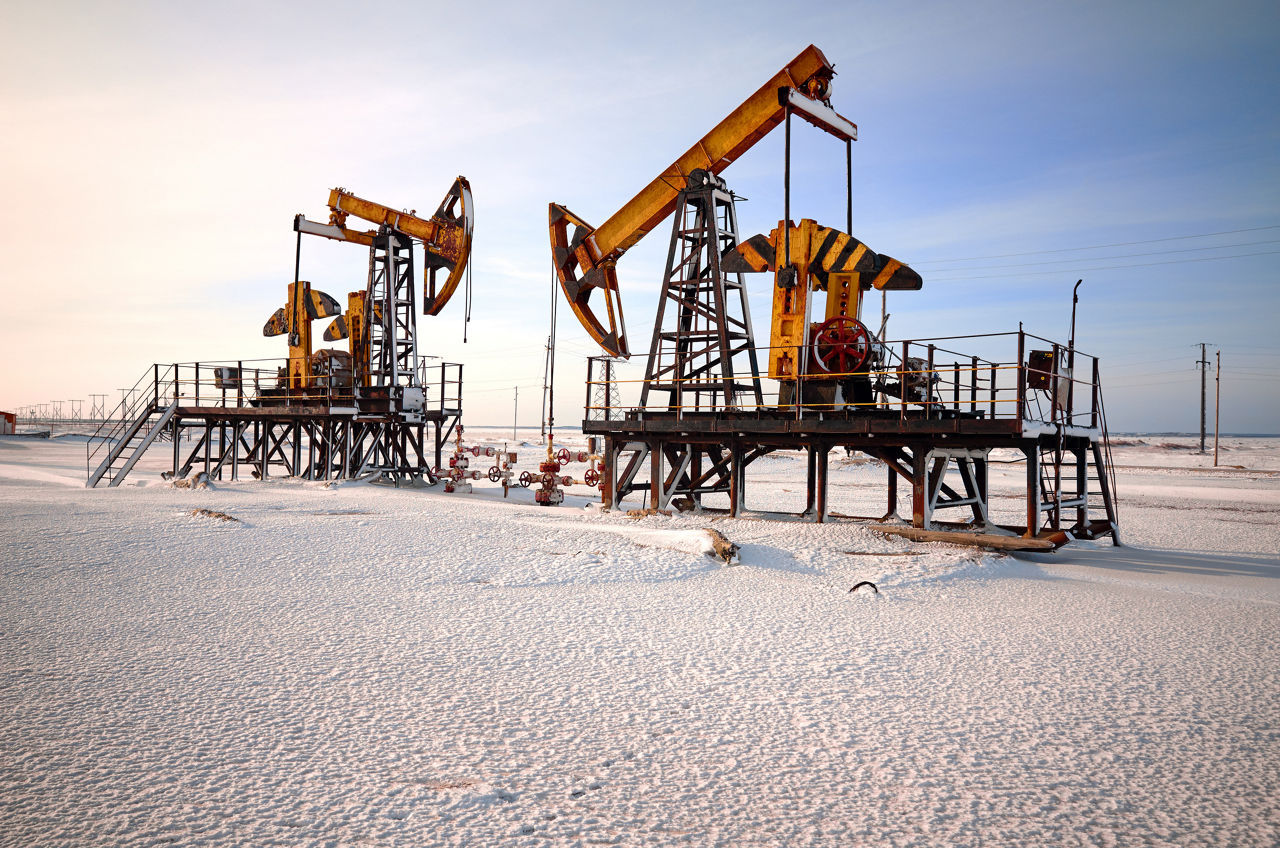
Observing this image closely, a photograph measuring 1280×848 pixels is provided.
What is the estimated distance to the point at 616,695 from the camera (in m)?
5.05

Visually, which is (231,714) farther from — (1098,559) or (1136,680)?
(1098,559)

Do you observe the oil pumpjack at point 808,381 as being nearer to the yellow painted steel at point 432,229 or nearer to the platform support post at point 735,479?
the platform support post at point 735,479

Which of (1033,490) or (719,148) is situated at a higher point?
(719,148)

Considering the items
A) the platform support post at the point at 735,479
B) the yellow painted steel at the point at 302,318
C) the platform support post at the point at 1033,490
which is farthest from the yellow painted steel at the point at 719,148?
the yellow painted steel at the point at 302,318

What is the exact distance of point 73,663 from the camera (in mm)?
5328

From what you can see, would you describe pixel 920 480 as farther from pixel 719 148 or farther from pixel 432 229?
pixel 432 229

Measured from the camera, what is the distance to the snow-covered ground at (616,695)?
354cm

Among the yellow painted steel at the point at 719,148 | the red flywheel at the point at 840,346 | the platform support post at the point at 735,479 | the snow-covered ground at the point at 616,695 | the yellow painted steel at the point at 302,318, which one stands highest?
the yellow painted steel at the point at 719,148

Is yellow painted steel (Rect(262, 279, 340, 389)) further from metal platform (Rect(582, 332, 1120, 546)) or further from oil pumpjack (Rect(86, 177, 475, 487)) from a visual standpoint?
metal platform (Rect(582, 332, 1120, 546))

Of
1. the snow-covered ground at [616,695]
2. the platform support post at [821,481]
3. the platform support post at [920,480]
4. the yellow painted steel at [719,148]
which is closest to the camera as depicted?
the snow-covered ground at [616,695]

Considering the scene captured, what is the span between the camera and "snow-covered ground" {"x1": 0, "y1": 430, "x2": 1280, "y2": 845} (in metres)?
3.54

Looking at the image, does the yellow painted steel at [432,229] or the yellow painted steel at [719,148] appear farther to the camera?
the yellow painted steel at [432,229]

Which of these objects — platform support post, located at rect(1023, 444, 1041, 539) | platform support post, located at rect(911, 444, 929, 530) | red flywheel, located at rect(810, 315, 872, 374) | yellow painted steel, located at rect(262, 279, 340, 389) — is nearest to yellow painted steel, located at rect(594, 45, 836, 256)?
red flywheel, located at rect(810, 315, 872, 374)

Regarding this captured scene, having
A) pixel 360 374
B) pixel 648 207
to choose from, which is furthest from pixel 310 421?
pixel 648 207
